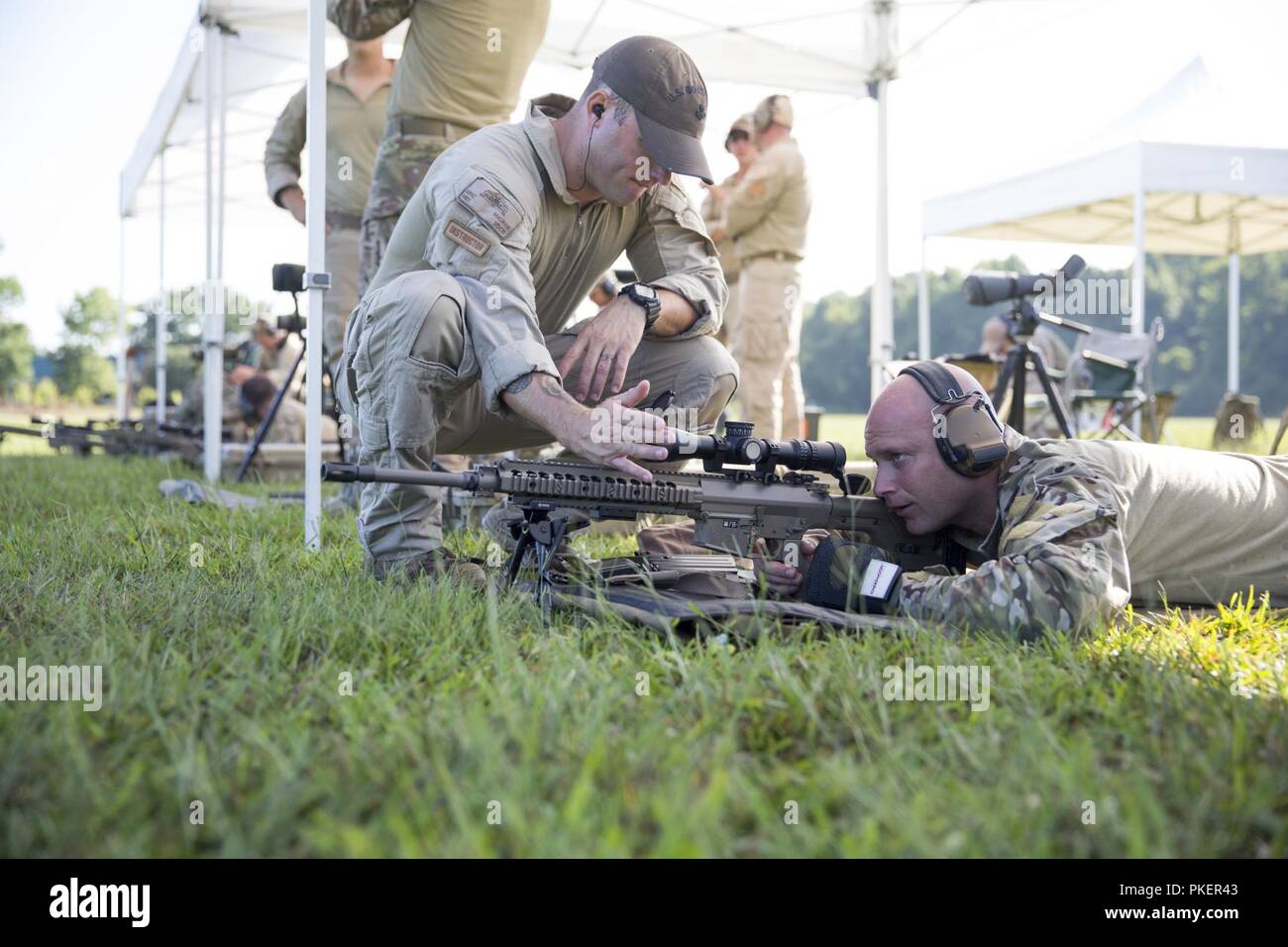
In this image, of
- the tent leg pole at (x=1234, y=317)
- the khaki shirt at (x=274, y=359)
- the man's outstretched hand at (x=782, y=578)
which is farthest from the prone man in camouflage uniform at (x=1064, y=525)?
the tent leg pole at (x=1234, y=317)

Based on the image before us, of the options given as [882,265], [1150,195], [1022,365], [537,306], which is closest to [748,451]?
[537,306]

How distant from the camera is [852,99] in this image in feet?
25.7

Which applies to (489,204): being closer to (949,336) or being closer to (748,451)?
(748,451)

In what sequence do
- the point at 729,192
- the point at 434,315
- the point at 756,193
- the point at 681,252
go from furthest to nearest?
the point at 729,192
the point at 756,193
the point at 681,252
the point at 434,315

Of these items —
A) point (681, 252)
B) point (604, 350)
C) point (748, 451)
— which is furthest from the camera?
point (681, 252)

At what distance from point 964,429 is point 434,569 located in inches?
60.3

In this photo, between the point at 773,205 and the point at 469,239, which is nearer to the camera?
the point at 469,239

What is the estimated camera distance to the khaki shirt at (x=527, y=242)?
9.05ft

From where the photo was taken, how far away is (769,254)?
22.8 ft

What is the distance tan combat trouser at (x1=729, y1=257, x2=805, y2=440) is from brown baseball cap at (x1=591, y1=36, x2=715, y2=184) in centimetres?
388

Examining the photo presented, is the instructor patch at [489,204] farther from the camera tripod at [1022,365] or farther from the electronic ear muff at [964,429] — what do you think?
the camera tripod at [1022,365]

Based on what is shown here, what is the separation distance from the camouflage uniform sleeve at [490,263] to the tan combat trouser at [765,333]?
13.0 feet
